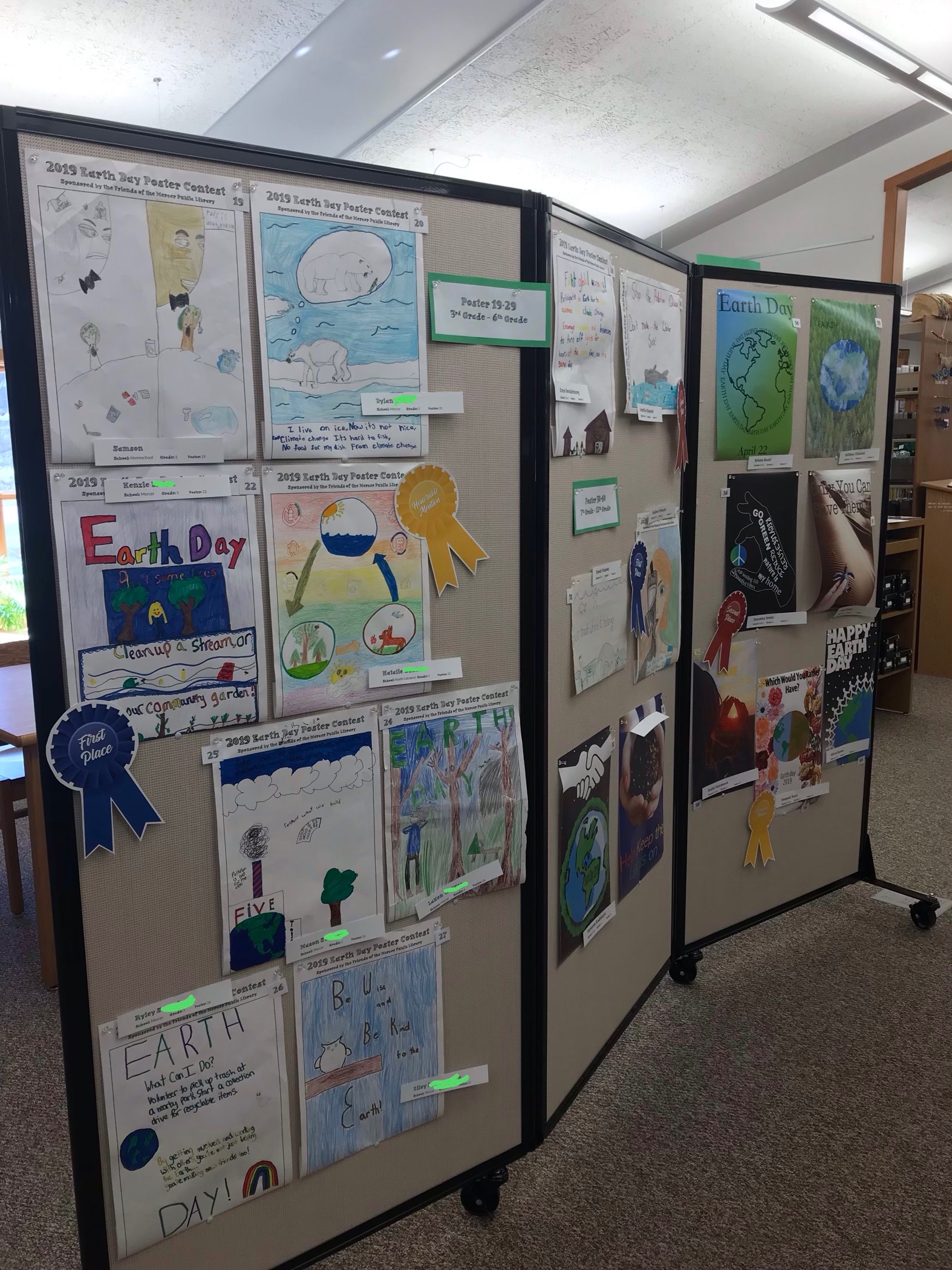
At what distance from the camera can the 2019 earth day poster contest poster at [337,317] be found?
3.84ft

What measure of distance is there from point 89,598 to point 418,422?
0.52 meters

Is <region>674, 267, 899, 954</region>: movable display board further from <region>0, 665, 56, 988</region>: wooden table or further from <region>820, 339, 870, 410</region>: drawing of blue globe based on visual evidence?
<region>0, 665, 56, 988</region>: wooden table

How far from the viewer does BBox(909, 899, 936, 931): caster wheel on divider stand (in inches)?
101

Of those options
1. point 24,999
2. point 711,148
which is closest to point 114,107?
point 711,148

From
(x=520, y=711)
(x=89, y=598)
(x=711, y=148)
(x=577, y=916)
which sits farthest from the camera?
(x=711, y=148)

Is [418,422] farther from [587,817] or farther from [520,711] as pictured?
[587,817]

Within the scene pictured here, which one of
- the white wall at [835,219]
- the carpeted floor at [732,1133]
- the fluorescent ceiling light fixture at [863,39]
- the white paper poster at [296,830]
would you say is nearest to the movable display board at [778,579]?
the carpeted floor at [732,1133]

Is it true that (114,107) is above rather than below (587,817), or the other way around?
above

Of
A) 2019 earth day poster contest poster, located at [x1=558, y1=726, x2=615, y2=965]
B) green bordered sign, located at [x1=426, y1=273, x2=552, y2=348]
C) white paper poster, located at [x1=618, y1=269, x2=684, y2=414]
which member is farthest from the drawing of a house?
2019 earth day poster contest poster, located at [x1=558, y1=726, x2=615, y2=965]

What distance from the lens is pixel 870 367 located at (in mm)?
2303

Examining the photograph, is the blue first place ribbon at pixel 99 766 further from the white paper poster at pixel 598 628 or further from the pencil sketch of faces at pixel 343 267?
the white paper poster at pixel 598 628

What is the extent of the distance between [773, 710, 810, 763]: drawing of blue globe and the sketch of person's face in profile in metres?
1.80

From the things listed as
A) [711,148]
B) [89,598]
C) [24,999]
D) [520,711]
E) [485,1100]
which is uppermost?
[711,148]

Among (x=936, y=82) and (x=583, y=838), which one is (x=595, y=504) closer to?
(x=583, y=838)
